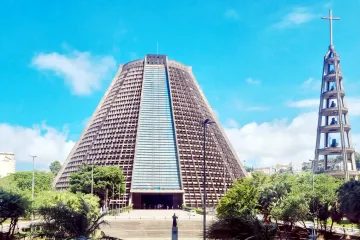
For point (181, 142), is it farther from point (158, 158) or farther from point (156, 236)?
point (156, 236)

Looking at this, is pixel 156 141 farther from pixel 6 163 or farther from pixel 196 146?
pixel 6 163

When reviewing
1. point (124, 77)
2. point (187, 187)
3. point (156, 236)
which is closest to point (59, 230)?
point (156, 236)

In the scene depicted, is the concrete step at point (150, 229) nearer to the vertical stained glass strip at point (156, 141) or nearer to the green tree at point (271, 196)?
the green tree at point (271, 196)

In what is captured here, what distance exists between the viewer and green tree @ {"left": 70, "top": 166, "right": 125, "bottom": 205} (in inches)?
2589

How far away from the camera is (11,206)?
117 feet

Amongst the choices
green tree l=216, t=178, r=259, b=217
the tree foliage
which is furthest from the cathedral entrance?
green tree l=216, t=178, r=259, b=217

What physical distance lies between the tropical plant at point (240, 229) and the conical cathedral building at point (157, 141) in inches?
2485

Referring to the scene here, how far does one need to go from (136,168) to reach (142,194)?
5950mm

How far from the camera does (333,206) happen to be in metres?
40.7

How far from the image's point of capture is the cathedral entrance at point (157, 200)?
271 feet

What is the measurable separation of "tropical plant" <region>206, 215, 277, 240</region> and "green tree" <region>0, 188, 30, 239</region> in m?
24.4

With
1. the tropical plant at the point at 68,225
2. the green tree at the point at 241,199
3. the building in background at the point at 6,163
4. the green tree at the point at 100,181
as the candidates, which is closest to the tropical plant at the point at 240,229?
the tropical plant at the point at 68,225

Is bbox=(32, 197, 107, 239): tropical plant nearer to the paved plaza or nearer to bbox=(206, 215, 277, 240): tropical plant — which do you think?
bbox=(206, 215, 277, 240): tropical plant

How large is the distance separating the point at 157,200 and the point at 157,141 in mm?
13178
